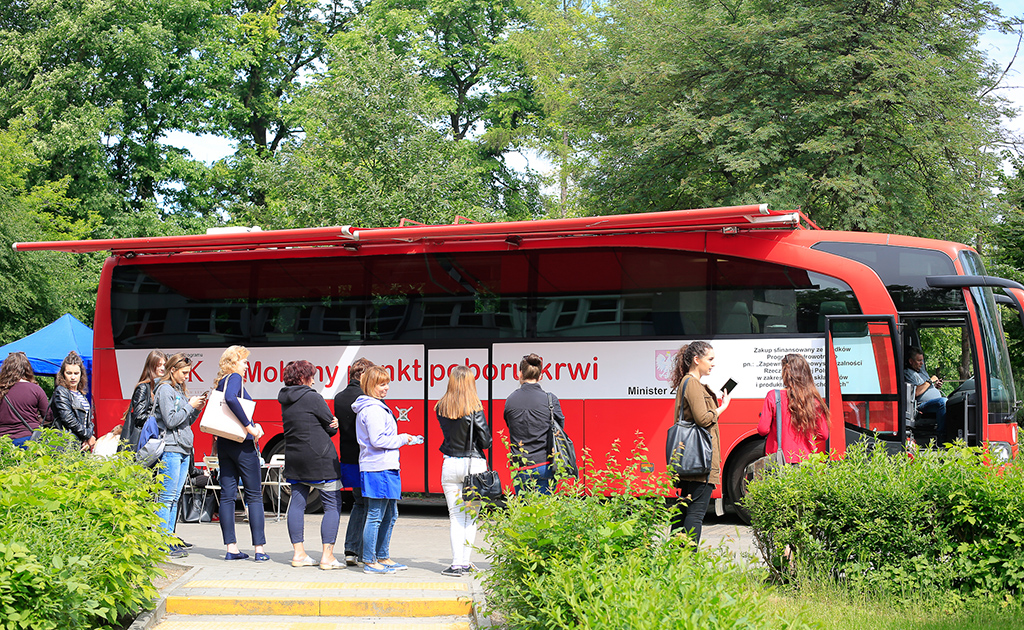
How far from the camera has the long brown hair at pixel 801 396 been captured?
25.3 feet

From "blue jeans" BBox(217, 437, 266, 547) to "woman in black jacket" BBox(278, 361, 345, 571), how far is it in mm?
501

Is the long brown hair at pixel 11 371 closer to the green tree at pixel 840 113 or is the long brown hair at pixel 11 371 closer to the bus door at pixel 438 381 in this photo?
the bus door at pixel 438 381

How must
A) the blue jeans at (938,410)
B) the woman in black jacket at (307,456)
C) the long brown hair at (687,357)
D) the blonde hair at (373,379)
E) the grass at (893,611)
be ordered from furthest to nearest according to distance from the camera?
the blue jeans at (938,410) < the woman in black jacket at (307,456) < the blonde hair at (373,379) < the long brown hair at (687,357) < the grass at (893,611)

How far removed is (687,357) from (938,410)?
5.65 m

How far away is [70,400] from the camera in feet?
33.5

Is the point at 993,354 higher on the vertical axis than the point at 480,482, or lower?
higher

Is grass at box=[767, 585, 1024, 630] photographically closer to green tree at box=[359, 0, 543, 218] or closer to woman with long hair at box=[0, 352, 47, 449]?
woman with long hair at box=[0, 352, 47, 449]

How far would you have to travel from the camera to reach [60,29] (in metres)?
28.5

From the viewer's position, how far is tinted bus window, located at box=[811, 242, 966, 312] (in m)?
10.6

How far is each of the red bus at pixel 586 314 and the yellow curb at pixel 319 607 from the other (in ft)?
16.1

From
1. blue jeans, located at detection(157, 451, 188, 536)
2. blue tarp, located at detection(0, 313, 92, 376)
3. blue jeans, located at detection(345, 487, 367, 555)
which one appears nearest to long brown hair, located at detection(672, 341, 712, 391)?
blue jeans, located at detection(345, 487, 367, 555)

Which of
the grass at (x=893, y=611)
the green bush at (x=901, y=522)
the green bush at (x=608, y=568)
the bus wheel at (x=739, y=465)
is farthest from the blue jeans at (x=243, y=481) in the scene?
the bus wheel at (x=739, y=465)

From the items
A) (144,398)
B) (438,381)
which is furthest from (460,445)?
(438,381)

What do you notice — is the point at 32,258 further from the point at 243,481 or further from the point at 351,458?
the point at 351,458
